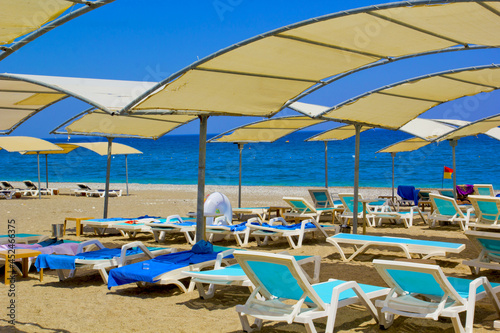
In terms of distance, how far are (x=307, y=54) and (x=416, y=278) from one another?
267cm

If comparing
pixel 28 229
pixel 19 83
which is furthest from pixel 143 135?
pixel 19 83

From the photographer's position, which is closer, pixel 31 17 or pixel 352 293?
pixel 31 17

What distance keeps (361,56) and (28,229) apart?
317 inches

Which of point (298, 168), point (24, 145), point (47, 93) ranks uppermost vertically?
point (47, 93)

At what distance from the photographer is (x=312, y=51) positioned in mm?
5496

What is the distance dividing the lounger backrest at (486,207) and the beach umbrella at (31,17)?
7493mm

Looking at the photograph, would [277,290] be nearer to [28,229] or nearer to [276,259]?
[276,259]

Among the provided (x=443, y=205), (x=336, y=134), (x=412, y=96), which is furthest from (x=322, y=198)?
(x=412, y=96)

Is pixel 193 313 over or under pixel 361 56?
under

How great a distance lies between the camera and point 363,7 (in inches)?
173

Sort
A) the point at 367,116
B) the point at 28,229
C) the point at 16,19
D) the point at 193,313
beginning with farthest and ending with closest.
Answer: the point at 28,229 → the point at 367,116 → the point at 193,313 → the point at 16,19

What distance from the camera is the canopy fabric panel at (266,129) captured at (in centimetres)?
1116

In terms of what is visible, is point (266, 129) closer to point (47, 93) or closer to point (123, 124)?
point (123, 124)

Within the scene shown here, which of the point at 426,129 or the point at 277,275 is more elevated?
the point at 426,129
